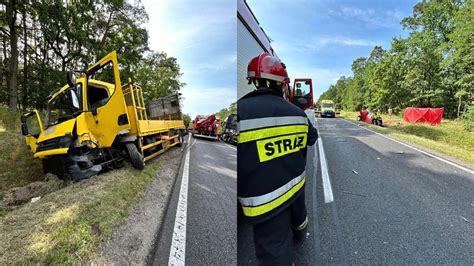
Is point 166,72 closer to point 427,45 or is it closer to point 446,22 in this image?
point 427,45

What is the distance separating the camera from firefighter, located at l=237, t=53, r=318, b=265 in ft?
3.82

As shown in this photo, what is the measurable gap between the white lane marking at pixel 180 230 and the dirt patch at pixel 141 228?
20 centimetres

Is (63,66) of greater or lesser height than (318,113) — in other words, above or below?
above

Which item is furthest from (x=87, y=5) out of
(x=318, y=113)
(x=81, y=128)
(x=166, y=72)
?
(x=318, y=113)

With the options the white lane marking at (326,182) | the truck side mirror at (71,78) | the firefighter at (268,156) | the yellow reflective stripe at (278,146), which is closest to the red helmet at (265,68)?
the firefighter at (268,156)

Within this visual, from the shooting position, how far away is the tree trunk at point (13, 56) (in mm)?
1851

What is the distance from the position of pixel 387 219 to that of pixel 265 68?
2586 mm

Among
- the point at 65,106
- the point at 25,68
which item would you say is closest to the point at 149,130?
the point at 65,106

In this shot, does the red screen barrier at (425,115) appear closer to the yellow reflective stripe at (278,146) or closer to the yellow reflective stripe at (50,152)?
the yellow reflective stripe at (278,146)

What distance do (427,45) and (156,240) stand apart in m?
34.1

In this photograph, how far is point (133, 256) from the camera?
6.83ft

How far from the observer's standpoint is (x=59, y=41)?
74.8 inches

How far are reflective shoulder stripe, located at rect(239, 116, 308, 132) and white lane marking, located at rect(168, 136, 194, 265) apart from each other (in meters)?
1.61

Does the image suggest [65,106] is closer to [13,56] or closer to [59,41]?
[13,56]
